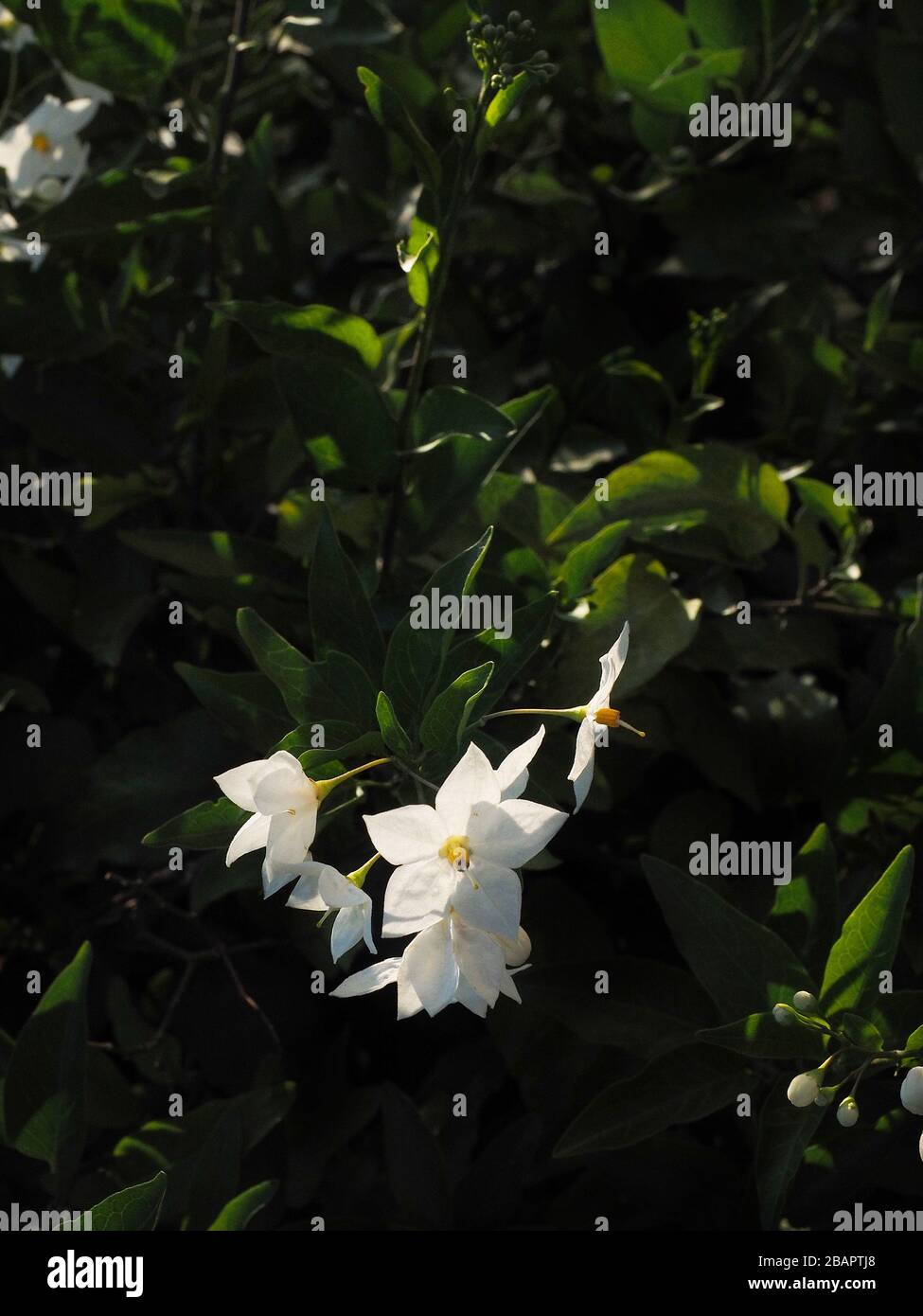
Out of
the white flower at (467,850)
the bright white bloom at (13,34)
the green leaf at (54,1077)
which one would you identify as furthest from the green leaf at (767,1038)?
the bright white bloom at (13,34)

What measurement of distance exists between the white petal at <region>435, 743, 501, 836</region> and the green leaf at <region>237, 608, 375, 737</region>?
0.17 meters

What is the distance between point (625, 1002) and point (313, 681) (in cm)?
40

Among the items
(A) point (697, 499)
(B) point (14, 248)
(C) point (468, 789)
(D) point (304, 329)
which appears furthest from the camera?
(B) point (14, 248)

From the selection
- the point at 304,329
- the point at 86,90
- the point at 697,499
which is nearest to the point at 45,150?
the point at 86,90

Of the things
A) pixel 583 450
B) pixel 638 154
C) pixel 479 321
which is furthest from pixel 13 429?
pixel 638 154

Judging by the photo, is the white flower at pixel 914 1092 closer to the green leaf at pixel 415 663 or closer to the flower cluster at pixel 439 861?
the flower cluster at pixel 439 861

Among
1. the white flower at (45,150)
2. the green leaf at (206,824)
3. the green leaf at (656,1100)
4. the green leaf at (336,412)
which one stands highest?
the white flower at (45,150)

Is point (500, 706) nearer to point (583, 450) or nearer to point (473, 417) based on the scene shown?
point (473, 417)

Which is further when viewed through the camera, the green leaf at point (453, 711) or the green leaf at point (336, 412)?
the green leaf at point (336, 412)

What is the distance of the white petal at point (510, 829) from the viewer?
2.42 feet

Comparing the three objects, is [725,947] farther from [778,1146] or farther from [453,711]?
[453,711]

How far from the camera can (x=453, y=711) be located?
2.73 feet

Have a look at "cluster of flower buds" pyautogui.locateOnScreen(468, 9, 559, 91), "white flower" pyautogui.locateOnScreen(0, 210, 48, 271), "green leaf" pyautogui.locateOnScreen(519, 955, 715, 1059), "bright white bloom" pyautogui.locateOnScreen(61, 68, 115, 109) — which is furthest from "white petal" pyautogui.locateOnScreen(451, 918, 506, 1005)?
"bright white bloom" pyautogui.locateOnScreen(61, 68, 115, 109)

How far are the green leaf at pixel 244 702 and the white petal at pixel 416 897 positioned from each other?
0.92ft
